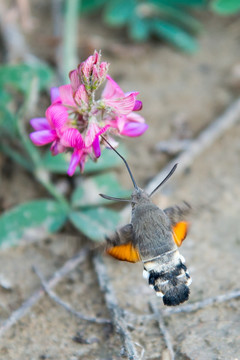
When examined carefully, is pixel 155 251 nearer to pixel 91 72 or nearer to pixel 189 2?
pixel 91 72

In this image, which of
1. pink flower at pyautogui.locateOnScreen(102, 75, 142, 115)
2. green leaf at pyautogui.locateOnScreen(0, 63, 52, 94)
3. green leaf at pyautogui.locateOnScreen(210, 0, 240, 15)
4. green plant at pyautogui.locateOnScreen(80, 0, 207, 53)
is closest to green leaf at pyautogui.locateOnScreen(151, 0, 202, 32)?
green plant at pyautogui.locateOnScreen(80, 0, 207, 53)

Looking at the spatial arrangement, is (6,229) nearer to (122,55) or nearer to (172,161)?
(172,161)

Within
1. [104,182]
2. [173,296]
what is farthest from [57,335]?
[104,182]

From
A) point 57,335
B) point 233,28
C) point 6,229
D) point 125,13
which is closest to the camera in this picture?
point 57,335

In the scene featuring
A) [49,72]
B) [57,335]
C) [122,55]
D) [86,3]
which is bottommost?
[57,335]

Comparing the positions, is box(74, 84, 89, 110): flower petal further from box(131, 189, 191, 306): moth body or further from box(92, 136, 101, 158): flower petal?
box(131, 189, 191, 306): moth body

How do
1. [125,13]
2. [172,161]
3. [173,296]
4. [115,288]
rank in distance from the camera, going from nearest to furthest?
[173,296], [115,288], [172,161], [125,13]

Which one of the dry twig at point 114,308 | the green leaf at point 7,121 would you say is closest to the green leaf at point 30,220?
the dry twig at point 114,308
